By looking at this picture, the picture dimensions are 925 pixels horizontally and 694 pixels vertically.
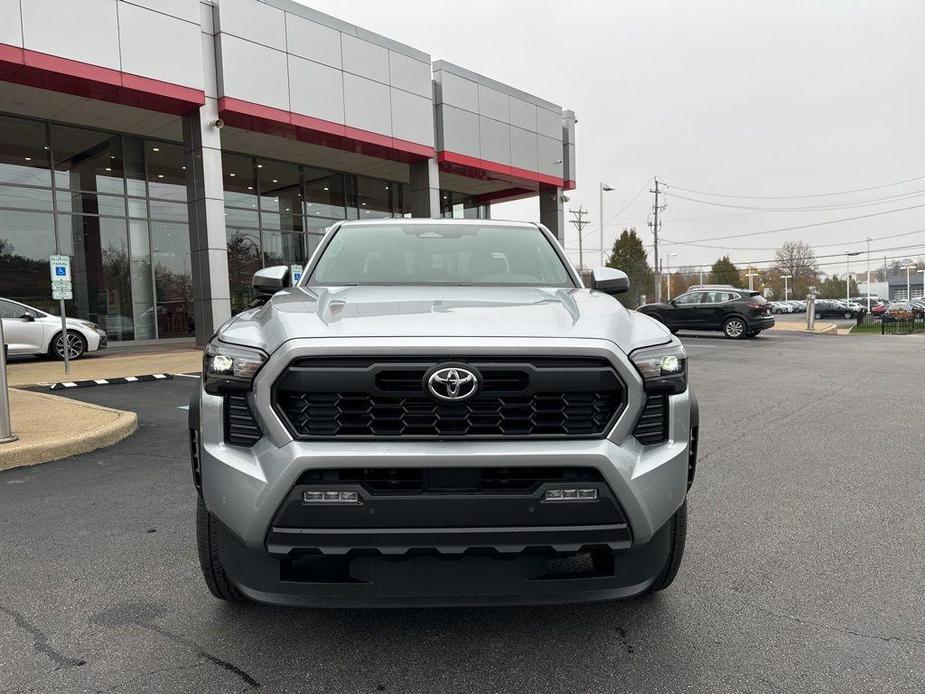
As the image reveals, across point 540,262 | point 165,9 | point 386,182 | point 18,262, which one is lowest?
point 540,262

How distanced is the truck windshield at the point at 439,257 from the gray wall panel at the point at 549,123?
21.7 m

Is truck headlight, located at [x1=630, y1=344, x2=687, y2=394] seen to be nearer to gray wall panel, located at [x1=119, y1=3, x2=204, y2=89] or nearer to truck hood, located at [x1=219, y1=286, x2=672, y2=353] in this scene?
truck hood, located at [x1=219, y1=286, x2=672, y2=353]

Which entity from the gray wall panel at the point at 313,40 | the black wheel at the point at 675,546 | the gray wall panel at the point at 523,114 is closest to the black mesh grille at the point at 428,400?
the black wheel at the point at 675,546

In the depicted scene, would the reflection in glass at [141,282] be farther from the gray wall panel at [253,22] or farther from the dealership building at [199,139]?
the gray wall panel at [253,22]

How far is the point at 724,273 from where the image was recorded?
321 feet

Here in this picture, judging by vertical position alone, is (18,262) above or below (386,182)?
below

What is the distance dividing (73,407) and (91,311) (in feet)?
40.5

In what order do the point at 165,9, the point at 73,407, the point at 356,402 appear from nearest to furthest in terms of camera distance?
the point at 356,402 → the point at 73,407 → the point at 165,9

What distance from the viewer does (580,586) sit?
86.4 inches

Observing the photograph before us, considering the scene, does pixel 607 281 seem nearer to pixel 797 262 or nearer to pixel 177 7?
pixel 177 7

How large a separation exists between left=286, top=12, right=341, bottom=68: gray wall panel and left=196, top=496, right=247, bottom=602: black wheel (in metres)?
16.6

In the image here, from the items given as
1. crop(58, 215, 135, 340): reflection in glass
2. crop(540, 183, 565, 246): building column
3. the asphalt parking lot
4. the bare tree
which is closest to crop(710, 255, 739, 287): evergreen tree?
the bare tree

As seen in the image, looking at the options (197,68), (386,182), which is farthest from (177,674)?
(386,182)

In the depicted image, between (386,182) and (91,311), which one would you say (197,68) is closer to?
(91,311)
